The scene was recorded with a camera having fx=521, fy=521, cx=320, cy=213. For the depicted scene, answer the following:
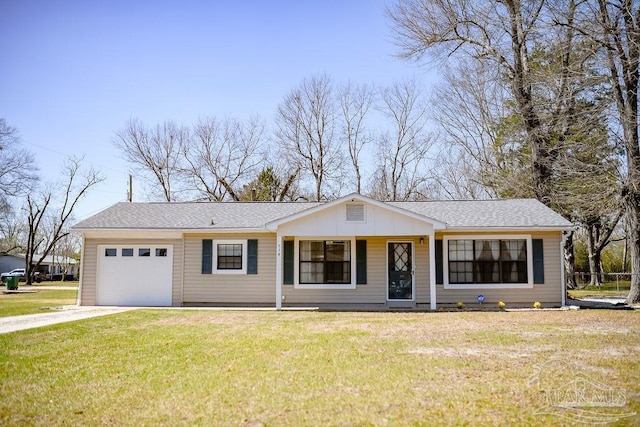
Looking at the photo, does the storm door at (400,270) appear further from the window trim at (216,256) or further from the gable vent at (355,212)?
the window trim at (216,256)

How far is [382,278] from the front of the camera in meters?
16.3

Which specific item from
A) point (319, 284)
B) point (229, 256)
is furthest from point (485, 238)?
point (229, 256)

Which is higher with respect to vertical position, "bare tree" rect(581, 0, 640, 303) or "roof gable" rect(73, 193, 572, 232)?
"bare tree" rect(581, 0, 640, 303)

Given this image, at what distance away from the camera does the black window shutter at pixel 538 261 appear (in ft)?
52.5

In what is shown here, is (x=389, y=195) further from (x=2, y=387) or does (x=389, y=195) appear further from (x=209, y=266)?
(x=2, y=387)

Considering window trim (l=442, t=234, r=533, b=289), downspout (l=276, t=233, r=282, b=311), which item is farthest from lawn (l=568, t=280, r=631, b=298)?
downspout (l=276, t=233, r=282, b=311)

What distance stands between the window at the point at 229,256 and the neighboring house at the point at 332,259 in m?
0.03

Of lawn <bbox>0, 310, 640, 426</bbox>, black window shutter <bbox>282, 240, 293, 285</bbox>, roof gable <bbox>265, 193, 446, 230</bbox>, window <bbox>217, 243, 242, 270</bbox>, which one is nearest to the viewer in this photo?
lawn <bbox>0, 310, 640, 426</bbox>

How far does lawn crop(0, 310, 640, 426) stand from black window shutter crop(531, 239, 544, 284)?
4379 millimetres

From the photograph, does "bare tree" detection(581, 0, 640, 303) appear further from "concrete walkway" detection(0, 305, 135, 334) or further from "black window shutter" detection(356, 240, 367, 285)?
"concrete walkway" detection(0, 305, 135, 334)

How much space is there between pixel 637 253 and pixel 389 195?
61.6 ft

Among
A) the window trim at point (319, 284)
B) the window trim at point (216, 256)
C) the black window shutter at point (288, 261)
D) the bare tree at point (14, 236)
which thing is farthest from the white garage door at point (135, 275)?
the bare tree at point (14, 236)

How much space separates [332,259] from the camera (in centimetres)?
1644

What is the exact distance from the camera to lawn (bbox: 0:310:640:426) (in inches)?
212
